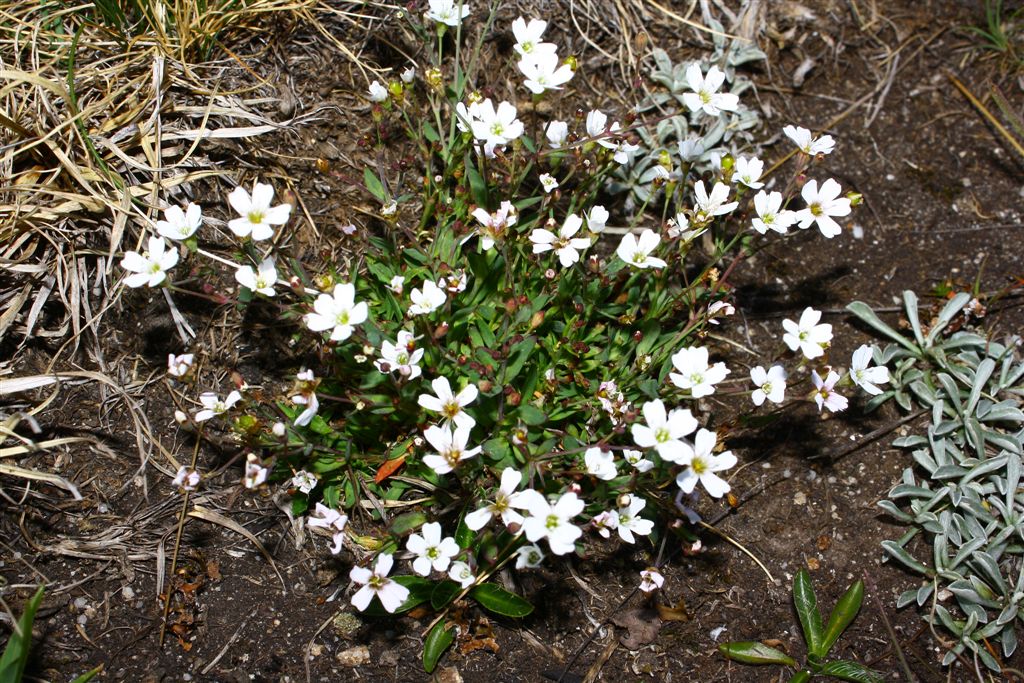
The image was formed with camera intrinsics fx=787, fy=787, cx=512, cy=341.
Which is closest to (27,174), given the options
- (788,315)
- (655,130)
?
(655,130)

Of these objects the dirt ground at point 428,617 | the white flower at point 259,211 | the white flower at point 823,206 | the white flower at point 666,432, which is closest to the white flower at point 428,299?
the white flower at point 259,211

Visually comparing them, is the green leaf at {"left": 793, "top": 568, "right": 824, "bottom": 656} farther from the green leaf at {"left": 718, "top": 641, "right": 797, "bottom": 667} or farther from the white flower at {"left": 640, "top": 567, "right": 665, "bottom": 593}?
the white flower at {"left": 640, "top": 567, "right": 665, "bottom": 593}

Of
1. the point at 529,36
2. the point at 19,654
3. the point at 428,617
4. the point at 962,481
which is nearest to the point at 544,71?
the point at 529,36

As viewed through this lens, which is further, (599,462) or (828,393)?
(828,393)

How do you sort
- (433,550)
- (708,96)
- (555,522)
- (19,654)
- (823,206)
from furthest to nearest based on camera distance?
1. (708,96)
2. (823,206)
3. (433,550)
4. (555,522)
5. (19,654)

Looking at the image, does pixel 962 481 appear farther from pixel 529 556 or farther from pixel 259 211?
pixel 259 211

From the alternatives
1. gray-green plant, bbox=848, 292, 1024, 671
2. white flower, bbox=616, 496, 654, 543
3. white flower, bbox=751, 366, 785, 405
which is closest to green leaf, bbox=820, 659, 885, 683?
gray-green plant, bbox=848, 292, 1024, 671

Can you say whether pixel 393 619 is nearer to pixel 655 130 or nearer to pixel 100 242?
pixel 100 242
